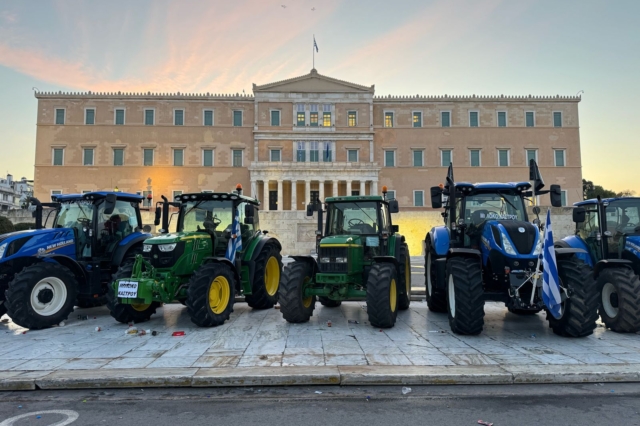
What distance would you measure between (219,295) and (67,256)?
10.4 feet

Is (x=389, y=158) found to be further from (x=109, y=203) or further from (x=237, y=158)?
(x=109, y=203)

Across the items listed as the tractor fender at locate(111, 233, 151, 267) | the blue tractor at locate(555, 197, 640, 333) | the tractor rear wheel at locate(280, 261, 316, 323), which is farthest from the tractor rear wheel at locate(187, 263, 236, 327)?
the blue tractor at locate(555, 197, 640, 333)

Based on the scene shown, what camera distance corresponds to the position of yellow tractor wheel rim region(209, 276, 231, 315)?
27.1ft

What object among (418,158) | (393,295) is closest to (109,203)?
(393,295)

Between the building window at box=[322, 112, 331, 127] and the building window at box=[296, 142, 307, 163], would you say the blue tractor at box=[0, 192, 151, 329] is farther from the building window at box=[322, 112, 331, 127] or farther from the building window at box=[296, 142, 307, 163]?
the building window at box=[322, 112, 331, 127]

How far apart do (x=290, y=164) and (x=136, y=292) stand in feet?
138

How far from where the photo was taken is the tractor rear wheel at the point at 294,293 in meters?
8.03

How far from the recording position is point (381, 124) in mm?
52812

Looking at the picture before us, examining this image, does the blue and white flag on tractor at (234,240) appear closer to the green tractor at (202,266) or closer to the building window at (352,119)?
the green tractor at (202,266)

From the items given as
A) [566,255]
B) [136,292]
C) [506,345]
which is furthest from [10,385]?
[566,255]

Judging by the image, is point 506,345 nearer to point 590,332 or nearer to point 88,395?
point 590,332

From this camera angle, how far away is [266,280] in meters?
10.6

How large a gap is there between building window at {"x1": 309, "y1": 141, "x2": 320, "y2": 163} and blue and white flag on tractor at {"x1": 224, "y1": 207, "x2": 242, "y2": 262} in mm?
42392

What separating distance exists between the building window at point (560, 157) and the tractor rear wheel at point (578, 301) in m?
52.5
